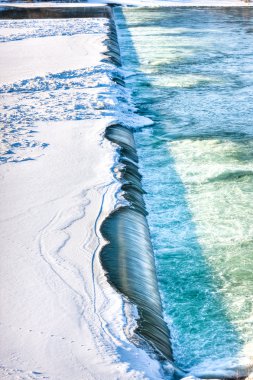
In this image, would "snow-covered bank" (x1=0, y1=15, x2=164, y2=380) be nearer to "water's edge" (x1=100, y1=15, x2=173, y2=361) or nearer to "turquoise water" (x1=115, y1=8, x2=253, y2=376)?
"water's edge" (x1=100, y1=15, x2=173, y2=361)

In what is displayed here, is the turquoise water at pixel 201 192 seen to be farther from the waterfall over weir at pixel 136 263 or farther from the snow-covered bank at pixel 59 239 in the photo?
the snow-covered bank at pixel 59 239

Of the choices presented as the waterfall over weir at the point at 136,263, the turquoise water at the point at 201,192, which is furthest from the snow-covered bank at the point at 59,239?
the turquoise water at the point at 201,192

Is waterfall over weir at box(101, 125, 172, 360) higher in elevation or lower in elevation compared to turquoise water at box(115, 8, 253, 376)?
higher

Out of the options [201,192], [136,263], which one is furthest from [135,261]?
[201,192]

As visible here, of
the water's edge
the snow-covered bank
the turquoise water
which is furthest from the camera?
the turquoise water

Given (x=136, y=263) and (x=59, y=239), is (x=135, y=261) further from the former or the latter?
(x=59, y=239)

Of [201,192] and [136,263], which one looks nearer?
[136,263]

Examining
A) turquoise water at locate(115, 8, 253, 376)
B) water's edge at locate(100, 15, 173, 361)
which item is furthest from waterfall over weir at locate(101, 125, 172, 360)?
turquoise water at locate(115, 8, 253, 376)

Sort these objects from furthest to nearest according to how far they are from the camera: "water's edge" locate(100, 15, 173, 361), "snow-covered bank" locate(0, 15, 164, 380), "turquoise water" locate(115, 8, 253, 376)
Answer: "turquoise water" locate(115, 8, 253, 376)
"water's edge" locate(100, 15, 173, 361)
"snow-covered bank" locate(0, 15, 164, 380)
